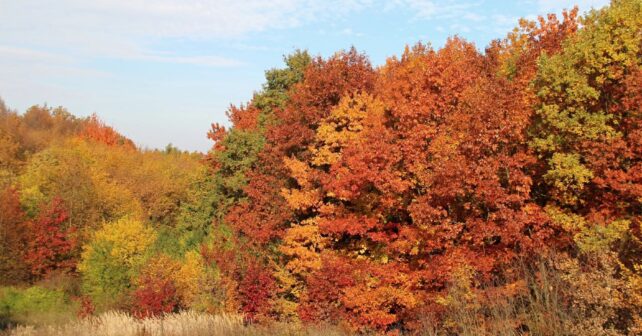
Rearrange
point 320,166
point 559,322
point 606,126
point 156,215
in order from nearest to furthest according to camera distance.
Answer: point 559,322, point 606,126, point 320,166, point 156,215

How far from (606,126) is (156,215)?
4412 cm

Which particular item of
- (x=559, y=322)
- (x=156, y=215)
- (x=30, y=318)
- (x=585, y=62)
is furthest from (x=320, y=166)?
(x=156, y=215)

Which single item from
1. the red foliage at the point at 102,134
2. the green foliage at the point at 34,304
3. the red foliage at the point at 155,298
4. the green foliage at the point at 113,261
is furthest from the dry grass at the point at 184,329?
the red foliage at the point at 102,134

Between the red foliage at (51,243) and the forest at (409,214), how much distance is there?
0.45 feet

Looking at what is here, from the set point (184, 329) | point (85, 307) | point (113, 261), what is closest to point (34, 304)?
point (85, 307)

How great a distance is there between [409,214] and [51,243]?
28849 millimetres

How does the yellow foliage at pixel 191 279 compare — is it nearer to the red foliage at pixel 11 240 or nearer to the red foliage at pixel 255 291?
the red foliage at pixel 255 291

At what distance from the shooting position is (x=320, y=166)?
27.5 meters

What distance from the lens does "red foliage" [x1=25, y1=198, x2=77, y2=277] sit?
3912cm

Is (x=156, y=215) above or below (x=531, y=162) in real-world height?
below

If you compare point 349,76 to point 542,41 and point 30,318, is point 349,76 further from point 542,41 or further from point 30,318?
point 30,318

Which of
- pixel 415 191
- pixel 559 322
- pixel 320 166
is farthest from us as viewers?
pixel 320 166

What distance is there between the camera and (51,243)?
3972 cm

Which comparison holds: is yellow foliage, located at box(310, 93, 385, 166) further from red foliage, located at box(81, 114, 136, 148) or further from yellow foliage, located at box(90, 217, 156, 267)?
red foliage, located at box(81, 114, 136, 148)
